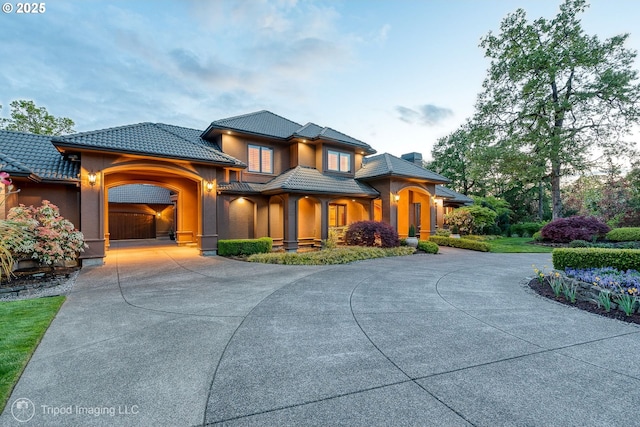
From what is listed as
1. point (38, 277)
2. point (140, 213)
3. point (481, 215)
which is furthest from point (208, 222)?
point (481, 215)

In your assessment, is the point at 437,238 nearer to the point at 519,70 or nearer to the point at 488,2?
the point at 488,2

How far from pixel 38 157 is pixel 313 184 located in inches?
441

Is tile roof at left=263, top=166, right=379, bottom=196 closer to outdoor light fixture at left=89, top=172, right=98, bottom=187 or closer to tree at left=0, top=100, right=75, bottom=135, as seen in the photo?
outdoor light fixture at left=89, top=172, right=98, bottom=187

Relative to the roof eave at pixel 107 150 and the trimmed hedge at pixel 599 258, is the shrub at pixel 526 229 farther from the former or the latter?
the roof eave at pixel 107 150

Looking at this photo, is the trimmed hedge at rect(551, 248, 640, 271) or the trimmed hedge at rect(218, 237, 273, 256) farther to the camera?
the trimmed hedge at rect(218, 237, 273, 256)

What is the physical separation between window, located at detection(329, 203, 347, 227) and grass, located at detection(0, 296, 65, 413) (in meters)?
13.9

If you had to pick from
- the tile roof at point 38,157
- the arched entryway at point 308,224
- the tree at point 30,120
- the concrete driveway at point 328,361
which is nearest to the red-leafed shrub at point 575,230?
the concrete driveway at point 328,361

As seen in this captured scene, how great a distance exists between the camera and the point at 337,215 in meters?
18.4

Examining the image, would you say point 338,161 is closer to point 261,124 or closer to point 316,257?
point 261,124

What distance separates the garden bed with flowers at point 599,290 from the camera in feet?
16.3

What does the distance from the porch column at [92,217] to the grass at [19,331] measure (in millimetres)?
4700

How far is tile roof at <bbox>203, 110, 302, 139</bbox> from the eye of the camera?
47.2 feet

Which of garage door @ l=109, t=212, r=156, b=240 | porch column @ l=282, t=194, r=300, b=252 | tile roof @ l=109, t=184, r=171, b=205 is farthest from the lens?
tile roof @ l=109, t=184, r=171, b=205

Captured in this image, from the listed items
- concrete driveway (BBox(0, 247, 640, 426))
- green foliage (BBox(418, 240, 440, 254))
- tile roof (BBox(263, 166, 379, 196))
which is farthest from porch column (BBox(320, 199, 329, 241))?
concrete driveway (BBox(0, 247, 640, 426))
